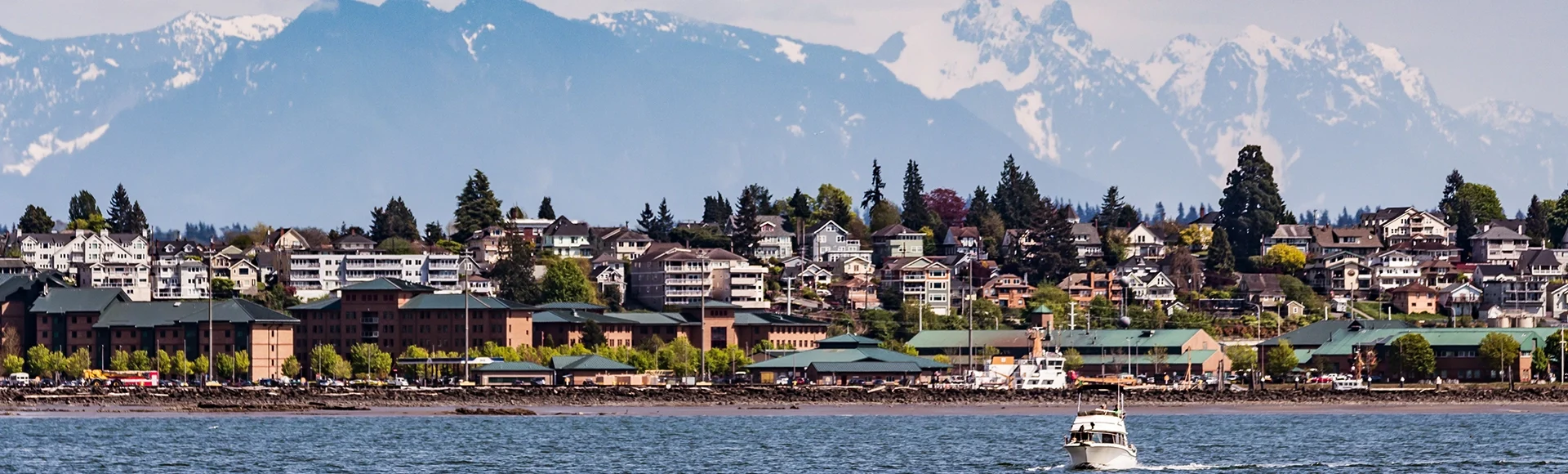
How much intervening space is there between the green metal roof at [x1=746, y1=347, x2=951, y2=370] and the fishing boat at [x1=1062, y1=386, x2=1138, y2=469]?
79.7 meters

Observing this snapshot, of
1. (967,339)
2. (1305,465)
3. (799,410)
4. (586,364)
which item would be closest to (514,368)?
(586,364)

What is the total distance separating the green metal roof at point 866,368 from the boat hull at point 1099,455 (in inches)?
3058

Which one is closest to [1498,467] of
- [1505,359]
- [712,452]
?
[712,452]

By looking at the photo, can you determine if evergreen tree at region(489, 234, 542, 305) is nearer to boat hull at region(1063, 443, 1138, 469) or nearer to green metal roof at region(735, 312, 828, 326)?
green metal roof at region(735, 312, 828, 326)

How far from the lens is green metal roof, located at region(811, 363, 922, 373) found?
149 meters

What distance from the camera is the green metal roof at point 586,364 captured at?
14988 cm

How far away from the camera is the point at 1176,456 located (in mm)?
79188

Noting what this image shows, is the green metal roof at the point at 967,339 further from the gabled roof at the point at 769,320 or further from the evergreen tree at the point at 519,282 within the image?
the evergreen tree at the point at 519,282

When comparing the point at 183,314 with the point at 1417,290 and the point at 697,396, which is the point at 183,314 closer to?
the point at 697,396

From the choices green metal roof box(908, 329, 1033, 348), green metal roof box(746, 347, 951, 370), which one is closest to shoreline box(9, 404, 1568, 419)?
green metal roof box(746, 347, 951, 370)

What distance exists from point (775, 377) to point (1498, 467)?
82.1m

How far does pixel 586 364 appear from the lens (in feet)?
494

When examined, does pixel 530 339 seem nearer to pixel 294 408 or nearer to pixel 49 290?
pixel 49 290

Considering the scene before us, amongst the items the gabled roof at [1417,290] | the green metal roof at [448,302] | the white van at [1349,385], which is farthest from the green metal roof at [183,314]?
the gabled roof at [1417,290]
